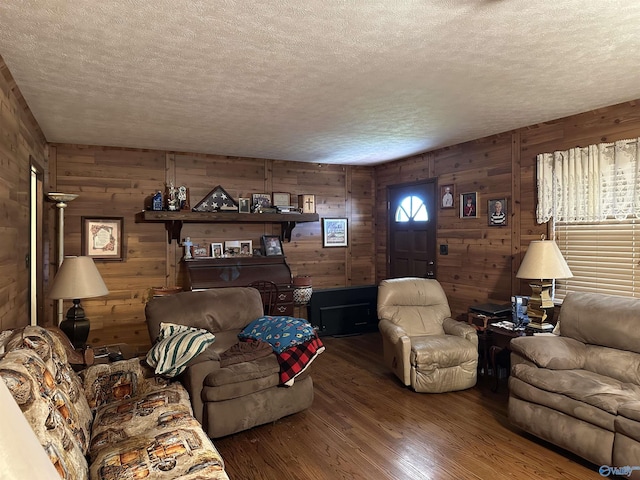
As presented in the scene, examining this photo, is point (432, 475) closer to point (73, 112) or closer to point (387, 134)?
point (387, 134)

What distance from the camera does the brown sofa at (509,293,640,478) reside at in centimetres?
252

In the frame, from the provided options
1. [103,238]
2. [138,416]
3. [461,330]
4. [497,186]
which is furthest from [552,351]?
[103,238]

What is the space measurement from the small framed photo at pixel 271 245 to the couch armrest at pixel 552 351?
3.50 m

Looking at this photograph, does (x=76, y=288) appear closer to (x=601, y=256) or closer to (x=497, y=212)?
(x=497, y=212)

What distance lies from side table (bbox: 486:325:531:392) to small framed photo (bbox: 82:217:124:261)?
14.0 ft

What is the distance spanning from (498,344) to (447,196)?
201 centimetres

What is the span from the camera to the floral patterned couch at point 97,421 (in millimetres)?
1627

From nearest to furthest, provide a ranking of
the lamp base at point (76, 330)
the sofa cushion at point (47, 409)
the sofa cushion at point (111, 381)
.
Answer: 1. the sofa cushion at point (47, 409)
2. the sofa cushion at point (111, 381)
3. the lamp base at point (76, 330)

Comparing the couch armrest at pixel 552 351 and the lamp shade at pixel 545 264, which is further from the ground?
the lamp shade at pixel 545 264

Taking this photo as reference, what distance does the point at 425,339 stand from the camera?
13.4 ft

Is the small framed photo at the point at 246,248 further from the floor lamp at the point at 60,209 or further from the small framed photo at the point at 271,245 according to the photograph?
the floor lamp at the point at 60,209

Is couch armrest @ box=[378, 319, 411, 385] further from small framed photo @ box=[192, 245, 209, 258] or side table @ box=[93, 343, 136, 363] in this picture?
small framed photo @ box=[192, 245, 209, 258]

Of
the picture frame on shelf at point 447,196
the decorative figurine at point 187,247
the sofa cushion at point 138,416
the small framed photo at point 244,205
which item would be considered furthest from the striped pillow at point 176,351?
the picture frame on shelf at point 447,196

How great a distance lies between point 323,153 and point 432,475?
13.2 feet
